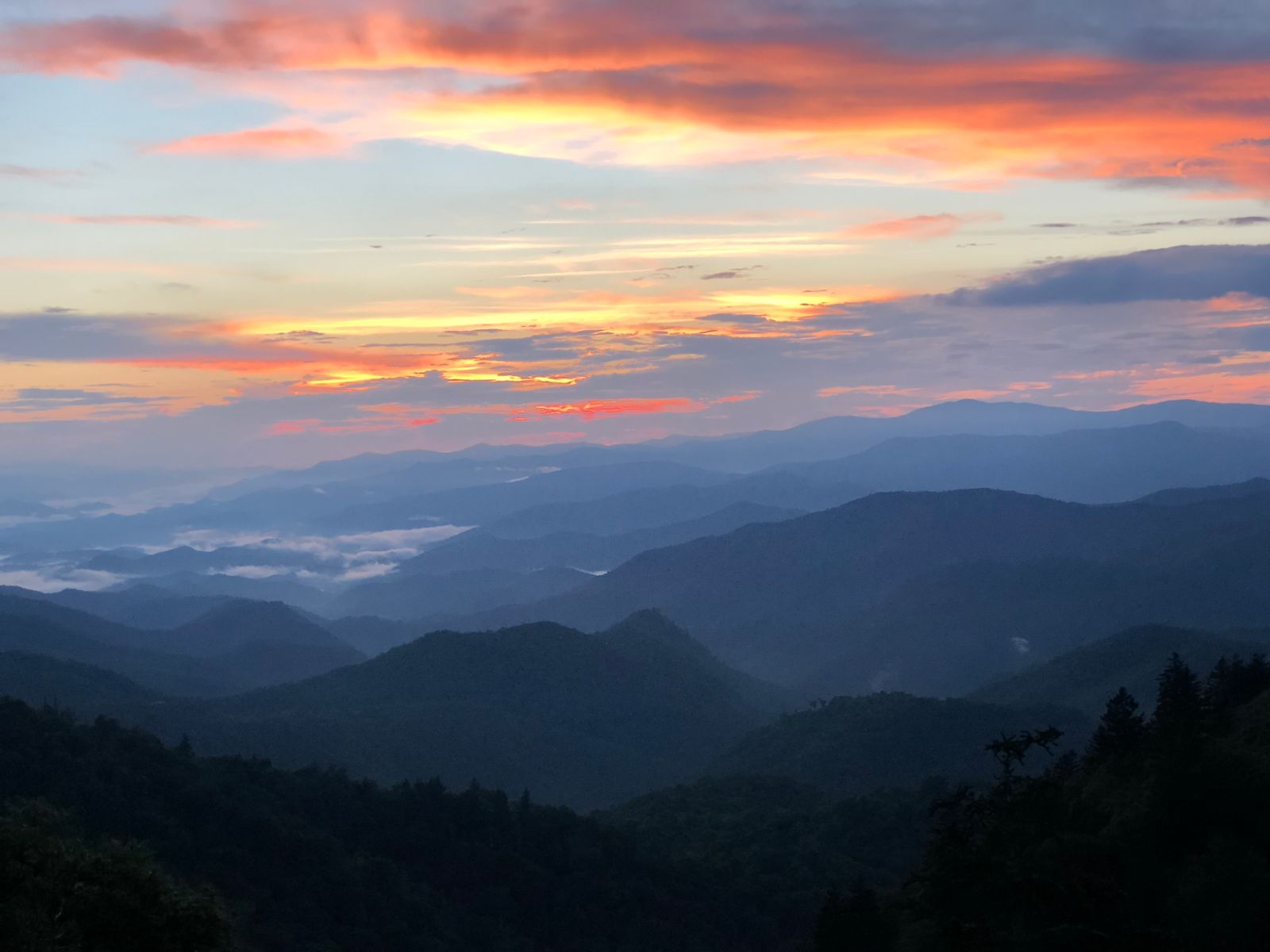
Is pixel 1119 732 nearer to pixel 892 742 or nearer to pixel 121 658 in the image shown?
pixel 892 742

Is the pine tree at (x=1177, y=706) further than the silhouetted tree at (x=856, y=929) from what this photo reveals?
Yes

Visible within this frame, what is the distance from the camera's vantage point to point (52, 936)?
1048 inches

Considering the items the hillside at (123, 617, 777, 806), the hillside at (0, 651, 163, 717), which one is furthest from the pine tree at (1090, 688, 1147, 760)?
the hillside at (0, 651, 163, 717)

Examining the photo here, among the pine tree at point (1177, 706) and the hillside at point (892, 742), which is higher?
the pine tree at point (1177, 706)

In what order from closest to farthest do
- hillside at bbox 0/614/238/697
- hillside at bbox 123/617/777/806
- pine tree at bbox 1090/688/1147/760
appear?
1. pine tree at bbox 1090/688/1147/760
2. hillside at bbox 123/617/777/806
3. hillside at bbox 0/614/238/697

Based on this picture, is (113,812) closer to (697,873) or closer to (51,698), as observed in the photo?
(697,873)

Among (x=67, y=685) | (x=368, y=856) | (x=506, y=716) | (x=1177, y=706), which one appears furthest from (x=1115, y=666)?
(x=67, y=685)

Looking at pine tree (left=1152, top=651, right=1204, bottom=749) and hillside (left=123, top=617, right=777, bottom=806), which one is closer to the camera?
pine tree (left=1152, top=651, right=1204, bottom=749)

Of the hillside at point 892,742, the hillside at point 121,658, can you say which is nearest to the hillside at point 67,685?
the hillside at point 121,658

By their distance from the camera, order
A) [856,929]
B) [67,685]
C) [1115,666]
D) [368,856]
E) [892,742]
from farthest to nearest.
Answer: [1115,666]
[67,685]
[892,742]
[368,856]
[856,929]

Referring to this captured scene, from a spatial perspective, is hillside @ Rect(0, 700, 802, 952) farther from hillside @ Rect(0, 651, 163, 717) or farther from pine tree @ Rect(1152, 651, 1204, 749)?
hillside @ Rect(0, 651, 163, 717)

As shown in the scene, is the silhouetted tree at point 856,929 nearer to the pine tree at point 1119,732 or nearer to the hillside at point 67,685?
the pine tree at point 1119,732

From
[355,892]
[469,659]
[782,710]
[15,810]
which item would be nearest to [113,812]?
[355,892]

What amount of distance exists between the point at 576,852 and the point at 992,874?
47.9 metres
